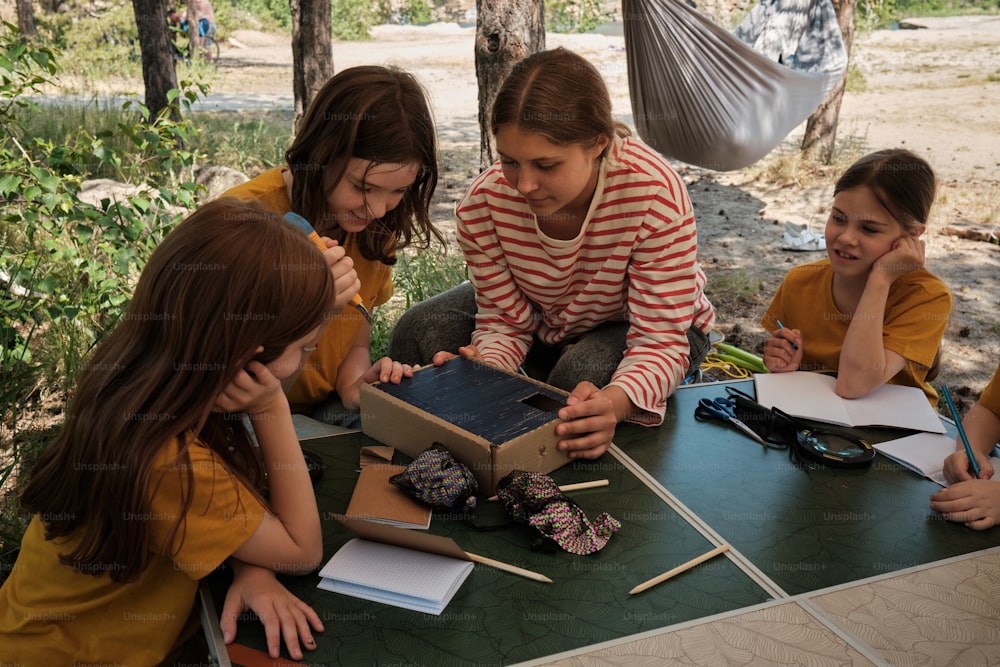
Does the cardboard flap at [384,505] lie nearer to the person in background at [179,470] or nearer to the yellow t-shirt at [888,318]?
the person in background at [179,470]

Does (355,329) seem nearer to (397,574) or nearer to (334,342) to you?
(334,342)

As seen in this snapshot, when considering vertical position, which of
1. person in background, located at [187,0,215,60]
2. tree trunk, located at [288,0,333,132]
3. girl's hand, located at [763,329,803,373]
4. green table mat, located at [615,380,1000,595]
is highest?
person in background, located at [187,0,215,60]

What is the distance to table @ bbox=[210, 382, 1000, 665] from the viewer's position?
116cm

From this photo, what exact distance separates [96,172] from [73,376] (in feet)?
Result: 9.53

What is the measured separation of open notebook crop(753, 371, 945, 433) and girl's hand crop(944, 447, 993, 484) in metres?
0.21

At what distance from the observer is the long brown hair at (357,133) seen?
179 centimetres

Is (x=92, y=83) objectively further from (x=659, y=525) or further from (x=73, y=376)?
(x=659, y=525)

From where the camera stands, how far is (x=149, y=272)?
1.22 m

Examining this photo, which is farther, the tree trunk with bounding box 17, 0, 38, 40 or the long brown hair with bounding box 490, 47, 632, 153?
the tree trunk with bounding box 17, 0, 38, 40

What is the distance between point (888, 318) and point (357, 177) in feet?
4.41

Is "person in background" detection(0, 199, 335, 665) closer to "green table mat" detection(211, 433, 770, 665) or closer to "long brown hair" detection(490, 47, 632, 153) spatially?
"green table mat" detection(211, 433, 770, 665)

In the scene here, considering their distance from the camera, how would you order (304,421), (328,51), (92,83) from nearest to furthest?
(304,421)
(328,51)
(92,83)


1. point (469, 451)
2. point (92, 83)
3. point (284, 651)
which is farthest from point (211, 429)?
point (92, 83)

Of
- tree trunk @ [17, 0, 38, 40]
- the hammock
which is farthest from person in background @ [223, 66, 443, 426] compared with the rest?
tree trunk @ [17, 0, 38, 40]
